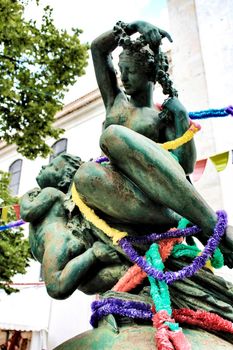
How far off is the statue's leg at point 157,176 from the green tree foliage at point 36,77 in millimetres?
5214

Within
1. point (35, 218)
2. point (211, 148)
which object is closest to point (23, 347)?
point (211, 148)

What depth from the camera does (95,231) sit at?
1.67 meters

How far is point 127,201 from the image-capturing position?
5.00 feet

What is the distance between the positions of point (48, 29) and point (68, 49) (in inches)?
18.8

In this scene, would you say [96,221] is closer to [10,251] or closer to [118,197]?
[118,197]

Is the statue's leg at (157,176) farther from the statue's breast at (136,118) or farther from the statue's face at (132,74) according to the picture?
the statue's face at (132,74)

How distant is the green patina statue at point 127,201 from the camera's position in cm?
144

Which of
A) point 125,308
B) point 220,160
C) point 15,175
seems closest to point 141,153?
point 125,308

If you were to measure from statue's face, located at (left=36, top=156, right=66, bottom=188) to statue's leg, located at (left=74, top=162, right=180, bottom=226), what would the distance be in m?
0.36

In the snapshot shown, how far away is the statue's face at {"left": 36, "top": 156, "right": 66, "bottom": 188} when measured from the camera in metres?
1.92

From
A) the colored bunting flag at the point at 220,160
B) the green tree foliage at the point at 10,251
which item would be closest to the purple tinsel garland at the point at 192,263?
the colored bunting flag at the point at 220,160

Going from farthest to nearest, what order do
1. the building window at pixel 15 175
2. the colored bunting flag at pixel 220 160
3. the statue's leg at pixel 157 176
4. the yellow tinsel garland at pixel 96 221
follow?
the building window at pixel 15 175, the colored bunting flag at pixel 220 160, the yellow tinsel garland at pixel 96 221, the statue's leg at pixel 157 176

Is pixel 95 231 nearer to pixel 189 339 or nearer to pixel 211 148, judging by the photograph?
pixel 189 339

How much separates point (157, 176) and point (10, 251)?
17.1 feet
